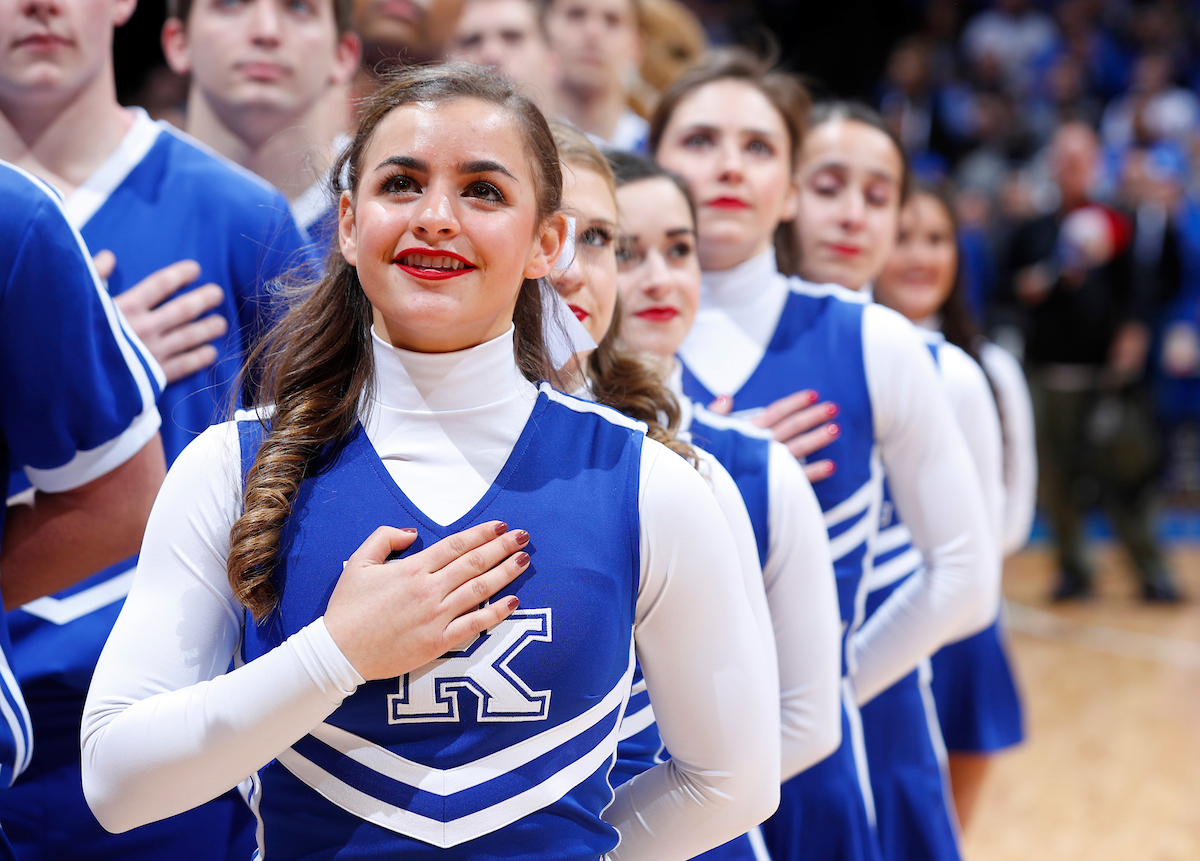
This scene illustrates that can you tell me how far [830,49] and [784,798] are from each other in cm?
1026

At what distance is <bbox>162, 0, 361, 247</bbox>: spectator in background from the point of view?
226 cm

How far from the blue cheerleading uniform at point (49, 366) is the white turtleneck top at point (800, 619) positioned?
749 mm

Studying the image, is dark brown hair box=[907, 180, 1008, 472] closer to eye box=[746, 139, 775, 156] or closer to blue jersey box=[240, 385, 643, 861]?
eye box=[746, 139, 775, 156]

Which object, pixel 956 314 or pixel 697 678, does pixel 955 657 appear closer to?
pixel 956 314

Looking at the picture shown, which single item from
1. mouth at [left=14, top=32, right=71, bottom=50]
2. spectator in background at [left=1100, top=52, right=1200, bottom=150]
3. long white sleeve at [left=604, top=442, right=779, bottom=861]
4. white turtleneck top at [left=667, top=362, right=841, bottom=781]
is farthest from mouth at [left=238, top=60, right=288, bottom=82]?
spectator in background at [left=1100, top=52, right=1200, bottom=150]

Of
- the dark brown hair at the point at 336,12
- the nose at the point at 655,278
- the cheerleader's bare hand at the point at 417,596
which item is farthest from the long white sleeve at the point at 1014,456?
the cheerleader's bare hand at the point at 417,596

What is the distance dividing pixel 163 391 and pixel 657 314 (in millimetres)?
724

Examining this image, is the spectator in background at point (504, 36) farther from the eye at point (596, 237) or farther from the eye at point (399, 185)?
the eye at point (399, 185)

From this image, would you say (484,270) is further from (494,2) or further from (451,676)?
(494,2)

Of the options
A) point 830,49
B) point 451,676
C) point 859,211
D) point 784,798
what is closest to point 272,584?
point 451,676

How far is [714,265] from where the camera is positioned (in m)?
2.33

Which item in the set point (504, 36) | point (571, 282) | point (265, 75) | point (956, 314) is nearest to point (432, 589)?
point (571, 282)

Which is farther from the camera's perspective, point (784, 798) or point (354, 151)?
point (784, 798)

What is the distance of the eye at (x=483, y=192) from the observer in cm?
130
